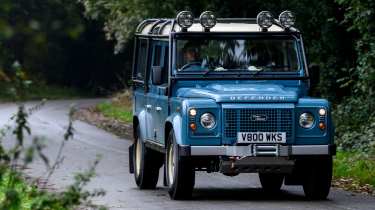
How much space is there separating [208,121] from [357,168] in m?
4.72

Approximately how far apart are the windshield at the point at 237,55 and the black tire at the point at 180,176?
4.43ft

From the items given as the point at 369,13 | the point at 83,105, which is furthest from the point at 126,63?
the point at 369,13

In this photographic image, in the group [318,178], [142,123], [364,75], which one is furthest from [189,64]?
[364,75]

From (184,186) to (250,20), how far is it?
3.09m

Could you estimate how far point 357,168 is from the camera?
1711cm

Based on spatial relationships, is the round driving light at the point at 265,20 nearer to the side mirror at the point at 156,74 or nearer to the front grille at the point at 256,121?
the side mirror at the point at 156,74

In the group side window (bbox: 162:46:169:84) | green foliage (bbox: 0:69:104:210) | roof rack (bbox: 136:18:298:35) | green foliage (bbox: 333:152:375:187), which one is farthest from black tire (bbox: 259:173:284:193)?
green foliage (bbox: 0:69:104:210)

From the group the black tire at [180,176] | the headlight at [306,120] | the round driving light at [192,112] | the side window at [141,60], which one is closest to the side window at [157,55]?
the side window at [141,60]

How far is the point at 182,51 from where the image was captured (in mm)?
14508

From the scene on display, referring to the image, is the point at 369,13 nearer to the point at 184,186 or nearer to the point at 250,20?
the point at 250,20

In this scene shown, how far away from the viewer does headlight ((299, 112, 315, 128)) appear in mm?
13246

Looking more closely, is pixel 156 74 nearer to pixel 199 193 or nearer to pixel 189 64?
pixel 189 64

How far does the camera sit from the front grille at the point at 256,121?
13.0m

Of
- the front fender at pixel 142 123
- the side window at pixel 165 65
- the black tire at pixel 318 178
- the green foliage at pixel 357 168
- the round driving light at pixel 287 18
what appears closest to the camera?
the black tire at pixel 318 178
